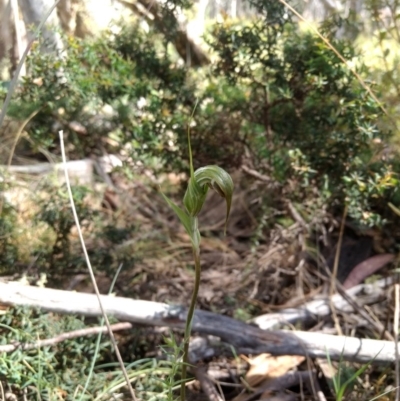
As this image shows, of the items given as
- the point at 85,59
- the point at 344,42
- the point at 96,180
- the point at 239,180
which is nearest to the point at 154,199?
the point at 96,180

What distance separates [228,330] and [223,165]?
0.63 m

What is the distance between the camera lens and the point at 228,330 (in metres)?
1.51

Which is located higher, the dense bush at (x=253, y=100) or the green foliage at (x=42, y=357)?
the dense bush at (x=253, y=100)

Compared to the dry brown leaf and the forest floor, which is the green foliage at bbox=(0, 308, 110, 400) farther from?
the dry brown leaf

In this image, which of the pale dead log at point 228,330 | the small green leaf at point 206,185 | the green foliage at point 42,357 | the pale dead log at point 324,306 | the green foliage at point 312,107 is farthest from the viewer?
the pale dead log at point 324,306

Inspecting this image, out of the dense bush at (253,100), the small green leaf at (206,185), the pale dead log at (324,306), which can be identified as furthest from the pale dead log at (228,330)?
the small green leaf at (206,185)

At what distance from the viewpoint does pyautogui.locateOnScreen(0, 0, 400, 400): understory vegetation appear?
144 centimetres

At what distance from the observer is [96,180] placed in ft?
9.61

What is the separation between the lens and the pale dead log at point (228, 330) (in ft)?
4.73

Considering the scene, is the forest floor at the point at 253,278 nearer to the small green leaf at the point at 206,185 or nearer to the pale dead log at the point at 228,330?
the pale dead log at the point at 228,330

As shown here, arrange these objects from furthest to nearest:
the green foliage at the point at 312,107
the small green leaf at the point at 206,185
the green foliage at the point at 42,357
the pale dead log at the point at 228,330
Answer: the green foliage at the point at 312,107
the pale dead log at the point at 228,330
the green foliage at the point at 42,357
the small green leaf at the point at 206,185

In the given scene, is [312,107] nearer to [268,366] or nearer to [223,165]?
[223,165]

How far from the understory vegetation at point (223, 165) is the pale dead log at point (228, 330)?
0.05 m

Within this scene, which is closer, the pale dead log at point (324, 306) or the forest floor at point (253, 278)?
the forest floor at point (253, 278)
